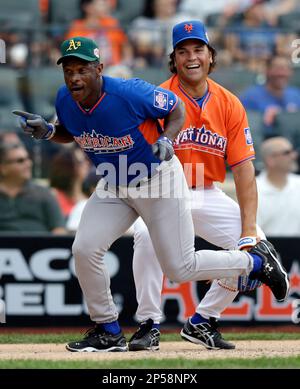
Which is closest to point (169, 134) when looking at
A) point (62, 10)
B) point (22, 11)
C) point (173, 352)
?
point (173, 352)

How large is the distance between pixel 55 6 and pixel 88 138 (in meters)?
6.41

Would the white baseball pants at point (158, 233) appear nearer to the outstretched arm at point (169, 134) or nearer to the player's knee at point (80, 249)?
the player's knee at point (80, 249)

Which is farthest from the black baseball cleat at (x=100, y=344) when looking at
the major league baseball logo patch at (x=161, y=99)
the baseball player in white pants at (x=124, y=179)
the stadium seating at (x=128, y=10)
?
the stadium seating at (x=128, y=10)

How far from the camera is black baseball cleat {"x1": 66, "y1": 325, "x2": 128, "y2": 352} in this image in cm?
651

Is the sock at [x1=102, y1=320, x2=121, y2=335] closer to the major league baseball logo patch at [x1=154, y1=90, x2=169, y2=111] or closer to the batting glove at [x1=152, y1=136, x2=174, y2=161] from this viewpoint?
the batting glove at [x1=152, y1=136, x2=174, y2=161]

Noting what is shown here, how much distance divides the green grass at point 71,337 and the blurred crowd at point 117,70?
163 centimetres

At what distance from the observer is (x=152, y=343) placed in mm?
6586

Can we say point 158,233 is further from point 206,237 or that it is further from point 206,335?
point 206,335

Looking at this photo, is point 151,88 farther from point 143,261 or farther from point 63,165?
point 63,165

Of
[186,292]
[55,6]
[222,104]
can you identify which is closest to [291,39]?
[55,6]

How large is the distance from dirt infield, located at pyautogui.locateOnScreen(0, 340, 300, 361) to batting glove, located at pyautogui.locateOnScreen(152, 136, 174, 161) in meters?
1.21

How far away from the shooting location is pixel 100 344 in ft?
21.4

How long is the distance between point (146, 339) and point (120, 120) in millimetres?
1473

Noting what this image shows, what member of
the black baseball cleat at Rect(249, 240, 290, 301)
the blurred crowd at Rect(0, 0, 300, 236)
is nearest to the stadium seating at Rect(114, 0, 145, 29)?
the blurred crowd at Rect(0, 0, 300, 236)
